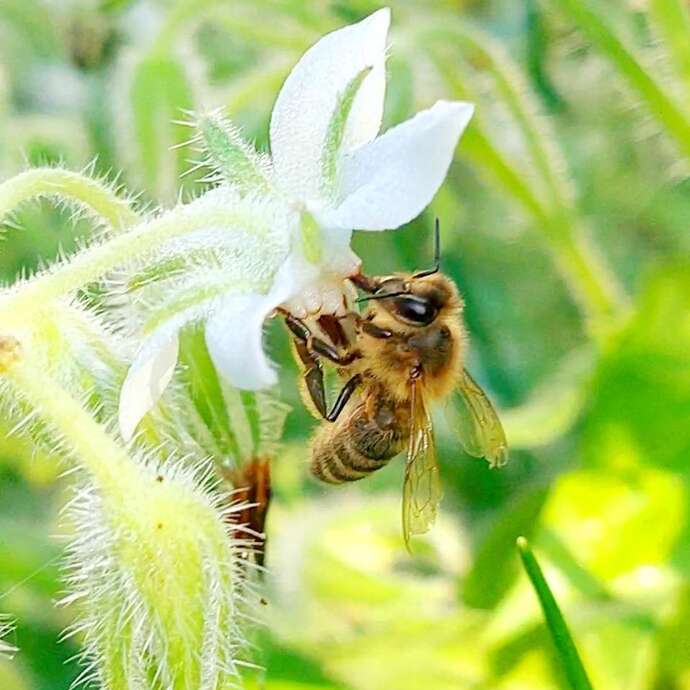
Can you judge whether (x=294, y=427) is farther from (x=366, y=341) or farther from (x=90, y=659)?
(x=90, y=659)

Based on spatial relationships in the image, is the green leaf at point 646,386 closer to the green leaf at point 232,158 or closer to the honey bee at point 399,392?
the honey bee at point 399,392

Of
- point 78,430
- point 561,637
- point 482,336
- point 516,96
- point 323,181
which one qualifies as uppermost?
point 516,96

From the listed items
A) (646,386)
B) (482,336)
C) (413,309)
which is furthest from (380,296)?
(482,336)

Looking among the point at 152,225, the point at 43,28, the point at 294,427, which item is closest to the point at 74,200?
the point at 152,225

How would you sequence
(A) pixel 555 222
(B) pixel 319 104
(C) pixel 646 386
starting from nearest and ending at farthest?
1. (B) pixel 319 104
2. (C) pixel 646 386
3. (A) pixel 555 222

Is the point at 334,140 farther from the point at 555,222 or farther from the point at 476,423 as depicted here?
the point at 555,222

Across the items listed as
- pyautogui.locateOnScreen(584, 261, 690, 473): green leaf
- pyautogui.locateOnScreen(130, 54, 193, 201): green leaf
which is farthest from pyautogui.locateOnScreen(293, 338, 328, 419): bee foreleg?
pyautogui.locateOnScreen(584, 261, 690, 473): green leaf

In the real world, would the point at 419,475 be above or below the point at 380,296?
below

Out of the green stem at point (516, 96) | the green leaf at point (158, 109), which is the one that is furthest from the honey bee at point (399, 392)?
the green stem at point (516, 96)
